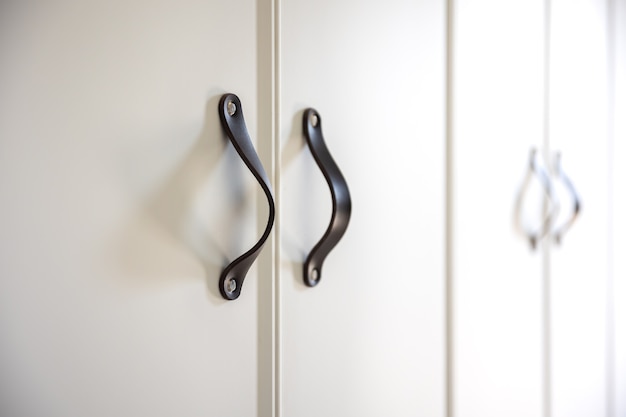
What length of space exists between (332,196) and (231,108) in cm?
16

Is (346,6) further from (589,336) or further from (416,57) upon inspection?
(589,336)

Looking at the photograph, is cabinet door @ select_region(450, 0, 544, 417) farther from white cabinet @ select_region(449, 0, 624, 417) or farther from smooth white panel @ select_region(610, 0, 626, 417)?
smooth white panel @ select_region(610, 0, 626, 417)

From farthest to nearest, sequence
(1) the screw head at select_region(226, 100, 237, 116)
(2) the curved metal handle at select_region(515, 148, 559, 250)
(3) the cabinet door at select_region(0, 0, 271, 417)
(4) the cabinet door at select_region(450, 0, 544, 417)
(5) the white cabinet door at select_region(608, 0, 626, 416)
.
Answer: (5) the white cabinet door at select_region(608, 0, 626, 416), (2) the curved metal handle at select_region(515, 148, 559, 250), (4) the cabinet door at select_region(450, 0, 544, 417), (1) the screw head at select_region(226, 100, 237, 116), (3) the cabinet door at select_region(0, 0, 271, 417)

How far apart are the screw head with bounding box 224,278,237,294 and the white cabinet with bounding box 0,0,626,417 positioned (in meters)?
0.01

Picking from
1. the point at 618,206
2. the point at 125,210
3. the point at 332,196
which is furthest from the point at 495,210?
the point at 125,210

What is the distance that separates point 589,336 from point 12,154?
115 centimetres

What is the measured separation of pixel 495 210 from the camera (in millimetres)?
822

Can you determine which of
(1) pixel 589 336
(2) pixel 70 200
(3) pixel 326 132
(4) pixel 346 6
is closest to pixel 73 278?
(2) pixel 70 200

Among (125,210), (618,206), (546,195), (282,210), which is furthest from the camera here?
(618,206)

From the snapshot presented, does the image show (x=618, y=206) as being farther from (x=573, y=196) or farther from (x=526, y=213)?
(x=526, y=213)

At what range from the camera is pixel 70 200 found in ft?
1.27

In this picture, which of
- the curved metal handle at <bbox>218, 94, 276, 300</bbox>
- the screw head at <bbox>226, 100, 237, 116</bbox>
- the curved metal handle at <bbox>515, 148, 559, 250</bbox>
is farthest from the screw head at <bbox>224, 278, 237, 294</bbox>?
the curved metal handle at <bbox>515, 148, 559, 250</bbox>

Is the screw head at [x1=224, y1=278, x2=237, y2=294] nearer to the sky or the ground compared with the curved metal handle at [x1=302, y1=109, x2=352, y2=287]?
nearer to the ground

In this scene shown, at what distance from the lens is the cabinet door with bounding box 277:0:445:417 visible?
0.54 m
